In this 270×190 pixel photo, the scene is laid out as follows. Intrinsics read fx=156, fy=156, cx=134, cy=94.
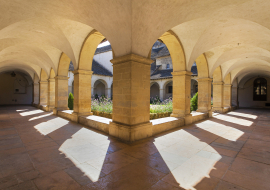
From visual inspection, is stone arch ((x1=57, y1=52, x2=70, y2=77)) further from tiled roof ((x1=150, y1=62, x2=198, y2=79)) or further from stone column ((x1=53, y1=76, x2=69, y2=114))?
tiled roof ((x1=150, y1=62, x2=198, y2=79))

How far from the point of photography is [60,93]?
8461 mm

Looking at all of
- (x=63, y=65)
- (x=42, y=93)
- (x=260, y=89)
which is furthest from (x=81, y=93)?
(x=260, y=89)

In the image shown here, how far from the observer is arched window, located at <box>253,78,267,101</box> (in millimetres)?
17031

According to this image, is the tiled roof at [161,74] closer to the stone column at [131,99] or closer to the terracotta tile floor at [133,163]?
the stone column at [131,99]

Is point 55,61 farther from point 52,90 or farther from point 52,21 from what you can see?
point 52,21

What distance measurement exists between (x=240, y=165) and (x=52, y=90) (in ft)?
34.7

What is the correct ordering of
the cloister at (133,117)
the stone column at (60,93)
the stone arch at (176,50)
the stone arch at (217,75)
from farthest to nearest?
the stone arch at (217,75)
the stone column at (60,93)
the stone arch at (176,50)
the cloister at (133,117)

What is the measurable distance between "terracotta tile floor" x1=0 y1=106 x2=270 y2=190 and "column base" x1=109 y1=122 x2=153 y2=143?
0.62ft

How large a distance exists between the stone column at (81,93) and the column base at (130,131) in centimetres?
249

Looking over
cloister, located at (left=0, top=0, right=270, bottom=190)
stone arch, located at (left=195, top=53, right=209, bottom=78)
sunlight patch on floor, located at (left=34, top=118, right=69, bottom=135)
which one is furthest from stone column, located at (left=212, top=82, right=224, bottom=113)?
sunlight patch on floor, located at (left=34, top=118, right=69, bottom=135)

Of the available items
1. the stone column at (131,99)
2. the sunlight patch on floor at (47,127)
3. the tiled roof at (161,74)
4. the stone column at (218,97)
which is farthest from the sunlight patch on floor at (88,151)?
the tiled roof at (161,74)

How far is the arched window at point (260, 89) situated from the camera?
17.0 meters

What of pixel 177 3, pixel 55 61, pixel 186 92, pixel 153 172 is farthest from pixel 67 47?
pixel 153 172

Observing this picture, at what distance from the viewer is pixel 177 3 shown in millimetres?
3449
